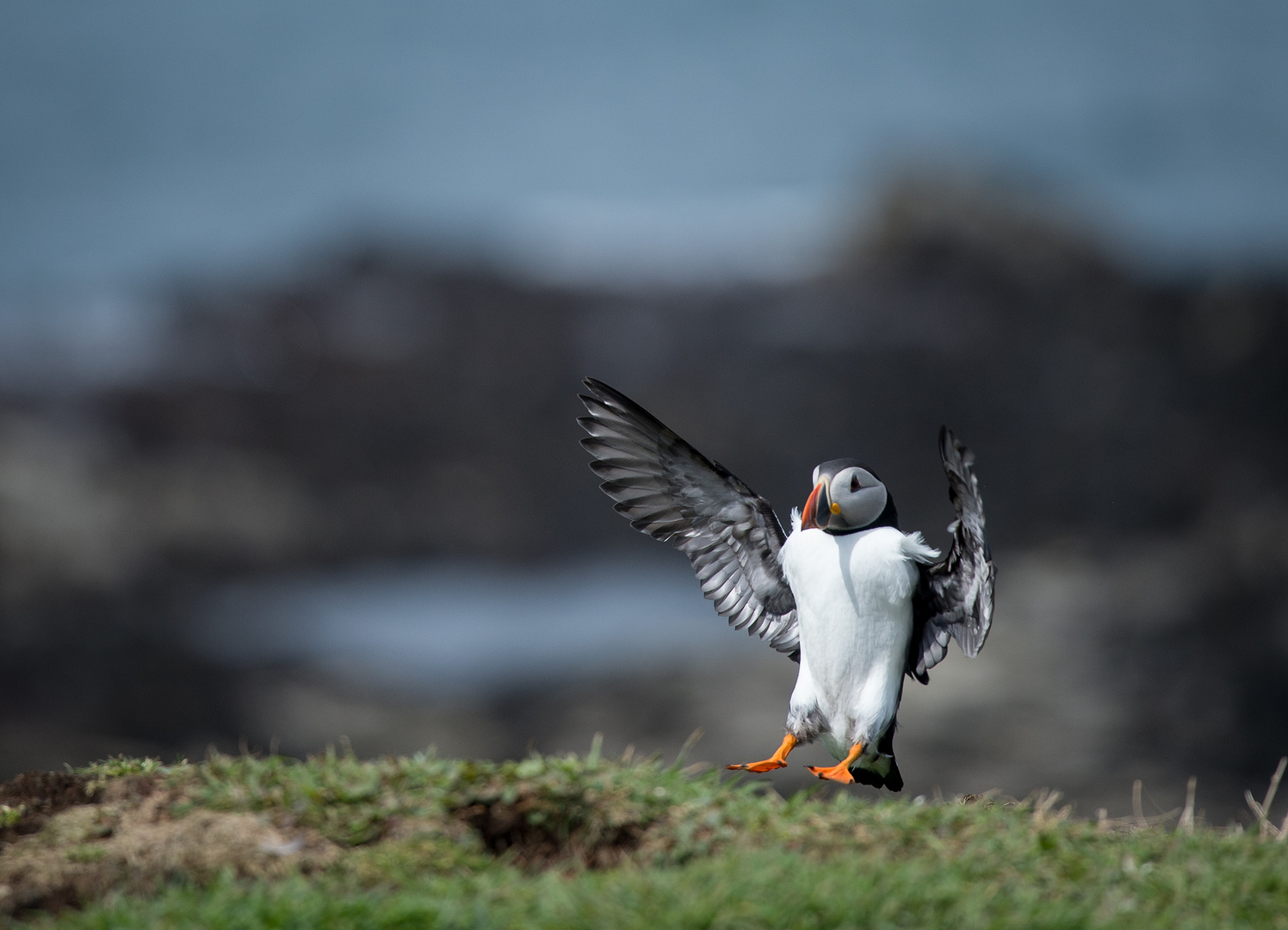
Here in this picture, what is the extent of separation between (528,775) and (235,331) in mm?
36627

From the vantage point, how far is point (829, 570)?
16.4 feet

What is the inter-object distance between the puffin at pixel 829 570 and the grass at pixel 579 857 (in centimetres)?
84

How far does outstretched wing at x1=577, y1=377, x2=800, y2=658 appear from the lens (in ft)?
18.1

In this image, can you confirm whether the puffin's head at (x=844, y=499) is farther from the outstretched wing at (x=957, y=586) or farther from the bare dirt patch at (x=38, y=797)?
the bare dirt patch at (x=38, y=797)

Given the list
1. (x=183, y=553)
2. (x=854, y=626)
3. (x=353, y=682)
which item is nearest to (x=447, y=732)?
(x=353, y=682)

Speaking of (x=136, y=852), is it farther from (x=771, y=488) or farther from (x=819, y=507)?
(x=771, y=488)

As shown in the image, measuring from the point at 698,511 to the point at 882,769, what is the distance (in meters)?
1.60

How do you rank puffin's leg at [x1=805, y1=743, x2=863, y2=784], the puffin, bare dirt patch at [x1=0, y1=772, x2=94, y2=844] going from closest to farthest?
bare dirt patch at [x1=0, y1=772, x2=94, y2=844]
puffin's leg at [x1=805, y1=743, x2=863, y2=784]
the puffin

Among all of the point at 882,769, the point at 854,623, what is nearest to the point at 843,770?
the point at 882,769

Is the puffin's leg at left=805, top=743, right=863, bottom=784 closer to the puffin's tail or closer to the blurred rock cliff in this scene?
the puffin's tail

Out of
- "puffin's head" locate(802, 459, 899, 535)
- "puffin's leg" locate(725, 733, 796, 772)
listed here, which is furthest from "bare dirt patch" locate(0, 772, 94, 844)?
"puffin's head" locate(802, 459, 899, 535)

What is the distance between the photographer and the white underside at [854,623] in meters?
4.94

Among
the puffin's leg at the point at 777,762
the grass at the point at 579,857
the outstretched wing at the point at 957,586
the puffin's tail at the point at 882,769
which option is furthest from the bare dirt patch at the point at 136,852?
the outstretched wing at the point at 957,586

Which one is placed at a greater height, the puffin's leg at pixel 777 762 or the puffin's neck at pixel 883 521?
the puffin's neck at pixel 883 521
